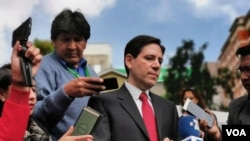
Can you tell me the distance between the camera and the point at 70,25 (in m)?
3.42

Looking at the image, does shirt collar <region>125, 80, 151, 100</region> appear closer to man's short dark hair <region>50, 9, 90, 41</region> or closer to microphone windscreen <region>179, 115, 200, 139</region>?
microphone windscreen <region>179, 115, 200, 139</region>

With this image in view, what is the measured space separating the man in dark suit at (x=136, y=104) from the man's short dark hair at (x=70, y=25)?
0.35 meters

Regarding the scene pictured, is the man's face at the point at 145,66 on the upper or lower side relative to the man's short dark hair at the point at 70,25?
lower

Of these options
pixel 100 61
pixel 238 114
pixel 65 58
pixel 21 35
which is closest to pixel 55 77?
pixel 65 58

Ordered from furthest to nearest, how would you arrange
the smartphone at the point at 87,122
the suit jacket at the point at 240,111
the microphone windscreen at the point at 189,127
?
the suit jacket at the point at 240,111
the microphone windscreen at the point at 189,127
the smartphone at the point at 87,122

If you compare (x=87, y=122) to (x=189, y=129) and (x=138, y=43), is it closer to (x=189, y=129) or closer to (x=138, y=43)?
(x=189, y=129)

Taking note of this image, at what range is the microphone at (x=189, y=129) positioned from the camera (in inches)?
112

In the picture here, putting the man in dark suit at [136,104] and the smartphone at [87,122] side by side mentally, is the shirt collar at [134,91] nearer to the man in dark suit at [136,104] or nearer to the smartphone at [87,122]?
the man in dark suit at [136,104]

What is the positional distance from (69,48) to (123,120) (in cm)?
69

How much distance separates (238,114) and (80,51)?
1.14 meters

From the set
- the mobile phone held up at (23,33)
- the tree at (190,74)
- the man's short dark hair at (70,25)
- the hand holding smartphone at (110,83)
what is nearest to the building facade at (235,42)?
the tree at (190,74)

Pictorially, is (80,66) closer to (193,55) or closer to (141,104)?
(141,104)

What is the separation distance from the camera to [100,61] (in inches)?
2697

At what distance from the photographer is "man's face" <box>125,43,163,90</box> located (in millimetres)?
3062
